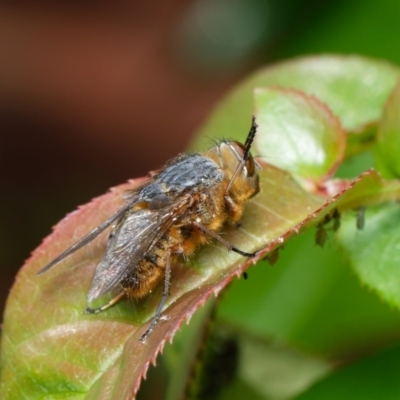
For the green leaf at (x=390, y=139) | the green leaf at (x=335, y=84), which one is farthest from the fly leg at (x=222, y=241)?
the green leaf at (x=335, y=84)

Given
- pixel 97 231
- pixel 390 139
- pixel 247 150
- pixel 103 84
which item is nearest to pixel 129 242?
pixel 97 231

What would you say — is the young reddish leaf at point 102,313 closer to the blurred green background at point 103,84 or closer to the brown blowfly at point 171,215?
the brown blowfly at point 171,215

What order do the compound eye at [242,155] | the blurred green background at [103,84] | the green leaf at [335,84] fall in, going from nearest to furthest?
the compound eye at [242,155] < the green leaf at [335,84] < the blurred green background at [103,84]

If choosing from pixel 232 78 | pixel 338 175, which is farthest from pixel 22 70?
pixel 338 175

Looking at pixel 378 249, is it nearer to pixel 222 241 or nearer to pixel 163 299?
pixel 222 241

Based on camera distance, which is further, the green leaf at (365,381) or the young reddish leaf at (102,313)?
the green leaf at (365,381)

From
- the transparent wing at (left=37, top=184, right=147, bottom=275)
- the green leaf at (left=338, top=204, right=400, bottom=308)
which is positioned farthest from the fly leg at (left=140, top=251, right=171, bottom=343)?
the green leaf at (left=338, top=204, right=400, bottom=308)

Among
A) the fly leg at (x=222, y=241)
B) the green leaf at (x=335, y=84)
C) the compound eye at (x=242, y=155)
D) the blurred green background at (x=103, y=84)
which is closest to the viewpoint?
the fly leg at (x=222, y=241)

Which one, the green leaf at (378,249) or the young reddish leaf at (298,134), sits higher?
the young reddish leaf at (298,134)

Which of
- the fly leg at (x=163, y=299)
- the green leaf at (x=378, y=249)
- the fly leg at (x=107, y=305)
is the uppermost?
the fly leg at (x=107, y=305)
